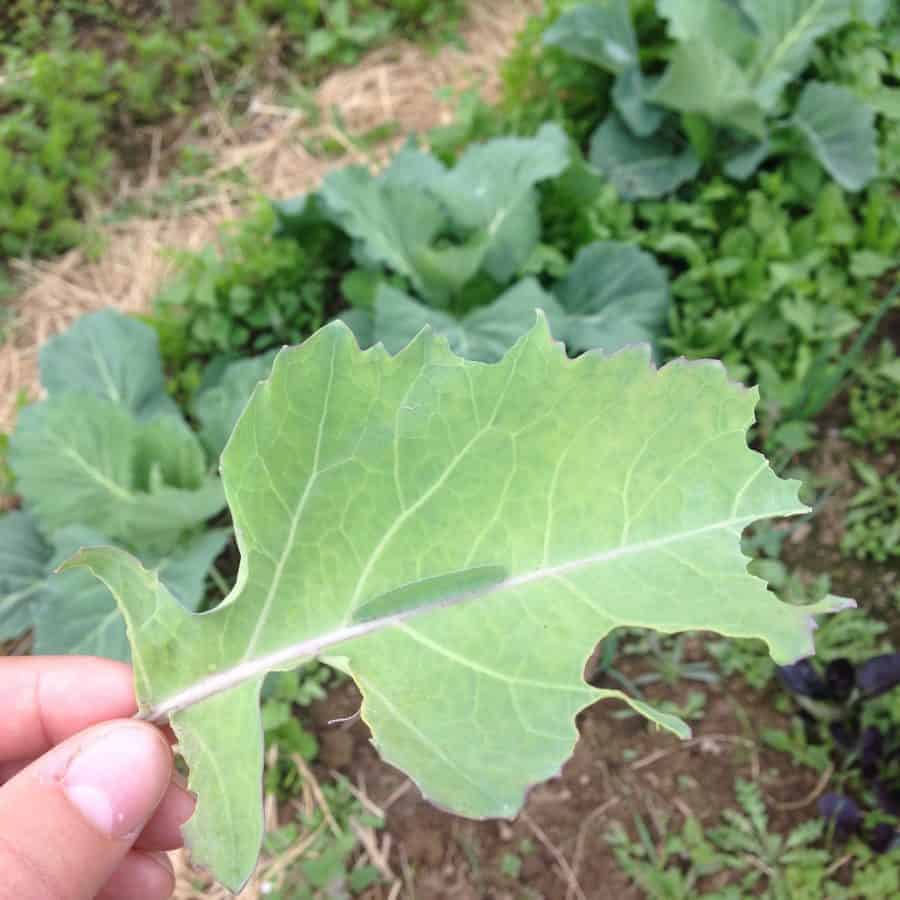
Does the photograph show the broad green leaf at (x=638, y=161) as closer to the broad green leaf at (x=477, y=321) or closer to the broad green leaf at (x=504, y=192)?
the broad green leaf at (x=504, y=192)

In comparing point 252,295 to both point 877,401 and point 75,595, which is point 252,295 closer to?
point 75,595

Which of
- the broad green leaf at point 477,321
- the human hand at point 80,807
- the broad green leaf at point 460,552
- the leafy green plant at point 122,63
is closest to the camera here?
the broad green leaf at point 460,552

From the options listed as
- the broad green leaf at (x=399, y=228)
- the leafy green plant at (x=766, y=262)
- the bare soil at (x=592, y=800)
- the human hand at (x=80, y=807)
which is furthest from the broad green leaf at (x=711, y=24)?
the human hand at (x=80, y=807)

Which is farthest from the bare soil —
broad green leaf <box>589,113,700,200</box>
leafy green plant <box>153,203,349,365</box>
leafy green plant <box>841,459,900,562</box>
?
broad green leaf <box>589,113,700,200</box>

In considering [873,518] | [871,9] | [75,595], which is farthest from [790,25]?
[75,595]

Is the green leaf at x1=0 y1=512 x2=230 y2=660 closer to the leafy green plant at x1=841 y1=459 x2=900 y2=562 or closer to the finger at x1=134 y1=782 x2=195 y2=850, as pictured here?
the finger at x1=134 y1=782 x2=195 y2=850

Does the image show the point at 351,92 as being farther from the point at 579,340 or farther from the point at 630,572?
the point at 630,572

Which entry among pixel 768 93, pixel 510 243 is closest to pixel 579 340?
pixel 510 243
